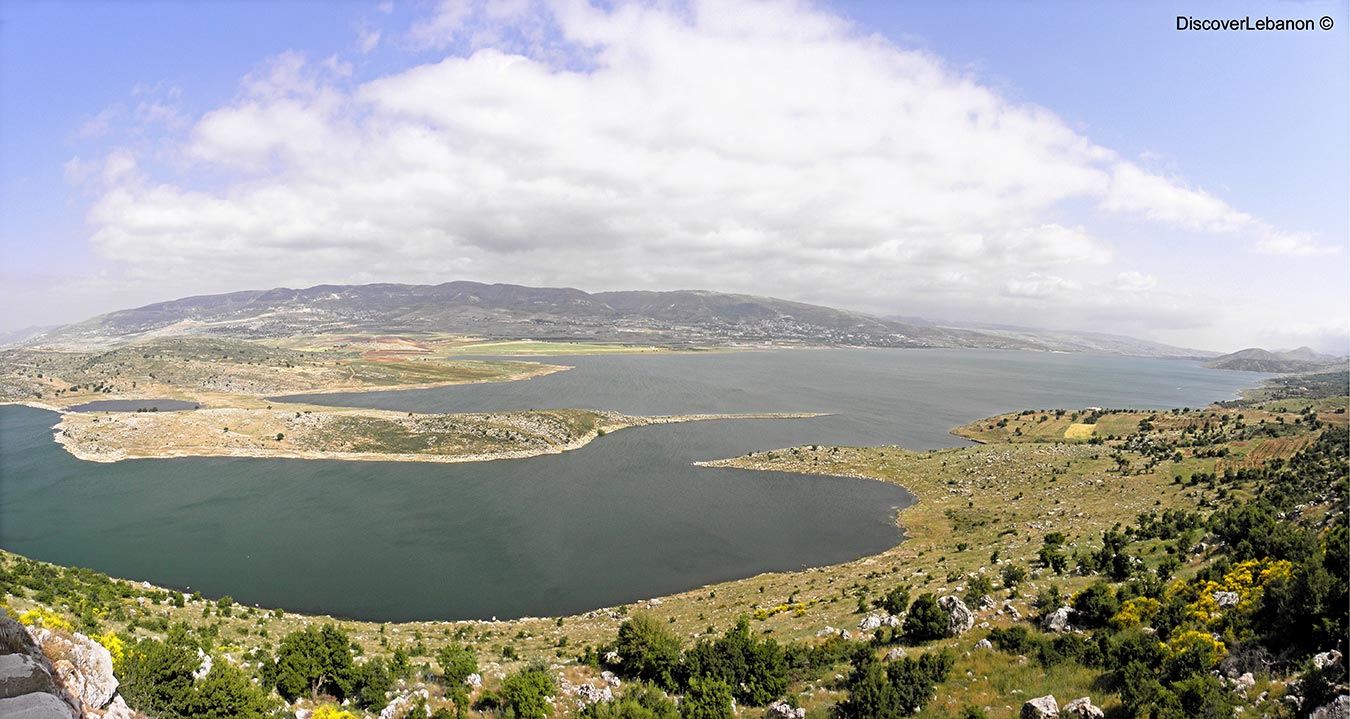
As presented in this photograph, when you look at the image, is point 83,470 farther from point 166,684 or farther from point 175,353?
point 175,353

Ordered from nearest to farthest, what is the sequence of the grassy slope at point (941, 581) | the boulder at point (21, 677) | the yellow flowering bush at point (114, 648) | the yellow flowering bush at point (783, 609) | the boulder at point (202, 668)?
the boulder at point (21, 677) < the yellow flowering bush at point (114, 648) < the boulder at point (202, 668) < the grassy slope at point (941, 581) < the yellow flowering bush at point (783, 609)

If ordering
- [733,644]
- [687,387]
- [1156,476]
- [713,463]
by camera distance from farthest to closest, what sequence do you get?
[687,387], [713,463], [1156,476], [733,644]

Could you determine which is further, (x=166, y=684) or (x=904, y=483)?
(x=904, y=483)

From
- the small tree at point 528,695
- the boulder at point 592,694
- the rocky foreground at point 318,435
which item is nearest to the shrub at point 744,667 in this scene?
the boulder at point 592,694

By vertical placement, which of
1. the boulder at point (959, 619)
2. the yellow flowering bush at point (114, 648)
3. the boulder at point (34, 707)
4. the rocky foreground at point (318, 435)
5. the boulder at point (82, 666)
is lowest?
the rocky foreground at point (318, 435)

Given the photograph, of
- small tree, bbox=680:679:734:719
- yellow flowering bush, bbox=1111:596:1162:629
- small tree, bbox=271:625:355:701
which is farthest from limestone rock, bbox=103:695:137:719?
yellow flowering bush, bbox=1111:596:1162:629

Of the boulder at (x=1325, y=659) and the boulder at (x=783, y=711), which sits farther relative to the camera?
the boulder at (x=783, y=711)

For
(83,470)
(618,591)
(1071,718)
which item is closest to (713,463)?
(618,591)

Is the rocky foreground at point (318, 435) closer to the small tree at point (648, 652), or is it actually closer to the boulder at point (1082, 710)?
the small tree at point (648, 652)
